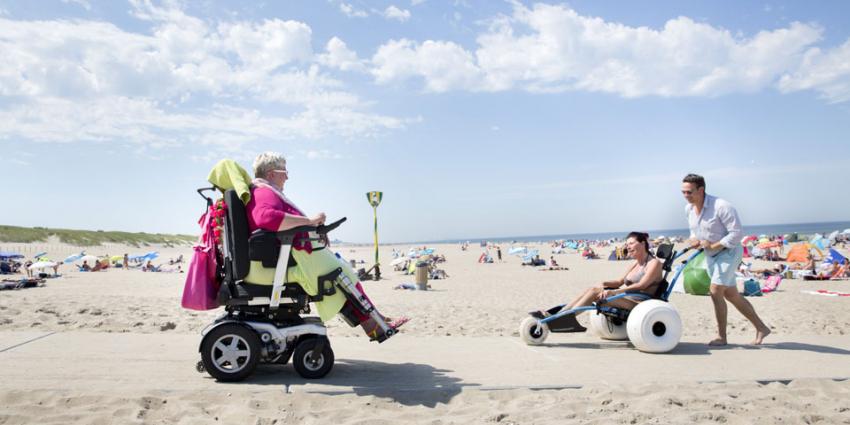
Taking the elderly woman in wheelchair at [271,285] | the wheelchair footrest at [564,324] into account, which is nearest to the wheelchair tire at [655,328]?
the wheelchair footrest at [564,324]

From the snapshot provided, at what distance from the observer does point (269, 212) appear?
13.9 ft

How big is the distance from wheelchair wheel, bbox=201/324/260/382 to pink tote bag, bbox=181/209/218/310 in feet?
0.94

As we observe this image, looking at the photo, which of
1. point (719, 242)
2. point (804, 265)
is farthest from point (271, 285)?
point (804, 265)

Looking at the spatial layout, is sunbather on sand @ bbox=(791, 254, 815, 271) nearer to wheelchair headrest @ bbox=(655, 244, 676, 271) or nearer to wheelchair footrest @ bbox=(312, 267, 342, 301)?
wheelchair headrest @ bbox=(655, 244, 676, 271)

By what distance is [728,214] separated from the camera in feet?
19.9

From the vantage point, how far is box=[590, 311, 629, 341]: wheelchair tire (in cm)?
637

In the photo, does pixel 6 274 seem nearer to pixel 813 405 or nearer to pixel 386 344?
pixel 386 344

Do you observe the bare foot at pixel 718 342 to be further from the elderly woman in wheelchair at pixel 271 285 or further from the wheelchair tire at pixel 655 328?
the elderly woman in wheelchair at pixel 271 285

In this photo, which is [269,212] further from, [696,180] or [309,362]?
[696,180]

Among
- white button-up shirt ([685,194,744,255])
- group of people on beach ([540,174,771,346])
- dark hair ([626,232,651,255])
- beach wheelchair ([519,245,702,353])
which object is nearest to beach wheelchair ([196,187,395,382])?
beach wheelchair ([519,245,702,353])

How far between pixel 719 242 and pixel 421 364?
343 cm

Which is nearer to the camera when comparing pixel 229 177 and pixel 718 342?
pixel 229 177

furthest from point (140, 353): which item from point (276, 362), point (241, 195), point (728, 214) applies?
point (728, 214)

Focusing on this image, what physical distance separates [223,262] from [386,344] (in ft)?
7.19
